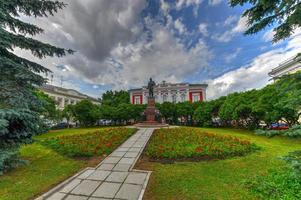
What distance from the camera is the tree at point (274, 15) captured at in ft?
8.90

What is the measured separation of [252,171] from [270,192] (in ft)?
4.48

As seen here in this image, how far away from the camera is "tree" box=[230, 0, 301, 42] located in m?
2.71

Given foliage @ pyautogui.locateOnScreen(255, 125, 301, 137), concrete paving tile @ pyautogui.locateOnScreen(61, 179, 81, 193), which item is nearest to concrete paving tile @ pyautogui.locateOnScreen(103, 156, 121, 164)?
concrete paving tile @ pyautogui.locateOnScreen(61, 179, 81, 193)

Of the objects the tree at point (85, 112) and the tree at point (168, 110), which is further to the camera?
the tree at point (168, 110)

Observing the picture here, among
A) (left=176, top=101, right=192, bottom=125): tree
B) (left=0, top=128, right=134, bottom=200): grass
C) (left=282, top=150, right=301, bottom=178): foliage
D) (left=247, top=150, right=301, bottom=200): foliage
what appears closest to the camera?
(left=282, top=150, right=301, bottom=178): foliage

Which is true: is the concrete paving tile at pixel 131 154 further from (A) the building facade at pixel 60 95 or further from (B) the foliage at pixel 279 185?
(A) the building facade at pixel 60 95

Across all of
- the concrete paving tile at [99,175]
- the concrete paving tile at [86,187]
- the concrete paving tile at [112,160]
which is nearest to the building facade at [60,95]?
the concrete paving tile at [112,160]

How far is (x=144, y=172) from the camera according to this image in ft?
16.7

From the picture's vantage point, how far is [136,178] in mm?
4668

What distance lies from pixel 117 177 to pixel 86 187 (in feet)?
2.94

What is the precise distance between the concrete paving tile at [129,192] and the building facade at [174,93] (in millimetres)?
42578

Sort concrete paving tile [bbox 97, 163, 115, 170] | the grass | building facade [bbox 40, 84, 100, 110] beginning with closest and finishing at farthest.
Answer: the grass
concrete paving tile [bbox 97, 163, 115, 170]
building facade [bbox 40, 84, 100, 110]

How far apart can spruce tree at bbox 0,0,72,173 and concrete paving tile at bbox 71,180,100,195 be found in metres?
1.69

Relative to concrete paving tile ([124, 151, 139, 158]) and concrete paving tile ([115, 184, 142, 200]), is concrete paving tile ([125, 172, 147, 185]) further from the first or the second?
concrete paving tile ([124, 151, 139, 158])
